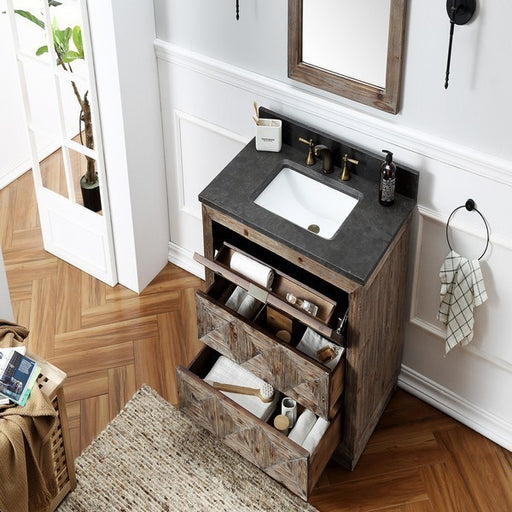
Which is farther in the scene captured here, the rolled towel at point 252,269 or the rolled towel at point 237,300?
the rolled towel at point 237,300

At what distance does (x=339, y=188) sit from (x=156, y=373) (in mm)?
1073

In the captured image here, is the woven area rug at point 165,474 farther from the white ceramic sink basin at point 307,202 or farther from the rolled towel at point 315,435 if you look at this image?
the white ceramic sink basin at point 307,202

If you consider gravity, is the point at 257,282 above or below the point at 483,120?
below

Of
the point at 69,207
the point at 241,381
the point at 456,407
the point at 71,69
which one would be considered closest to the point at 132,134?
the point at 71,69

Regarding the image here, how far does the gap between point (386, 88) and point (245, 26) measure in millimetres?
564

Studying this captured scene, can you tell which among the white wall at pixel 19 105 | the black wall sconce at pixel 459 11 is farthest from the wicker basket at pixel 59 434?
the black wall sconce at pixel 459 11

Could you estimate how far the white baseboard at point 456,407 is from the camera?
2986 millimetres

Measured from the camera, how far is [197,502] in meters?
2.84

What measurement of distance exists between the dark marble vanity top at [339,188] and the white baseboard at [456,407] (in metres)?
0.79

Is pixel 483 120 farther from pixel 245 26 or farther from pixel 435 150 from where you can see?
pixel 245 26

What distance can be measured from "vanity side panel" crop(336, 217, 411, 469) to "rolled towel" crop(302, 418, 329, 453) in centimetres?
9

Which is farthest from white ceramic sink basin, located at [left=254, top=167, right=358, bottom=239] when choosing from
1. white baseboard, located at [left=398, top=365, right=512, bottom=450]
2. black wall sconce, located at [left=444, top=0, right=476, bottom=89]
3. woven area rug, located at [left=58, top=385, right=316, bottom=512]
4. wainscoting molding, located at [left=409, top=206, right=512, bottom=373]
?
woven area rug, located at [left=58, top=385, right=316, bottom=512]

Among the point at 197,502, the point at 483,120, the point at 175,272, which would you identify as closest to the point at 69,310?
the point at 175,272

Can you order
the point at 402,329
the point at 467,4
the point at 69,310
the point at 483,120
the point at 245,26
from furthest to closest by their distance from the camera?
the point at 69,310
the point at 402,329
the point at 245,26
the point at 483,120
the point at 467,4
